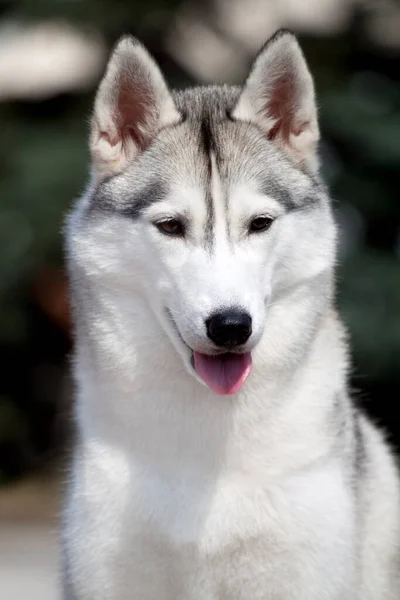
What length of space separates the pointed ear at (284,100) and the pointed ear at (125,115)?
0.85 ft

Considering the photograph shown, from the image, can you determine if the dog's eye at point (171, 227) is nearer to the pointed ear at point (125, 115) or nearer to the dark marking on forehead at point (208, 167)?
the dark marking on forehead at point (208, 167)

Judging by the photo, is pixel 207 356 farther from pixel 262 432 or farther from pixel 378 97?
pixel 378 97

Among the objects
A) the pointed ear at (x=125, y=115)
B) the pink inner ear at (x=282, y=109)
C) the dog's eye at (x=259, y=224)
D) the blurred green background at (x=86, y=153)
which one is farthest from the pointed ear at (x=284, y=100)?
the blurred green background at (x=86, y=153)

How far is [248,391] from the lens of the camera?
4168 millimetres

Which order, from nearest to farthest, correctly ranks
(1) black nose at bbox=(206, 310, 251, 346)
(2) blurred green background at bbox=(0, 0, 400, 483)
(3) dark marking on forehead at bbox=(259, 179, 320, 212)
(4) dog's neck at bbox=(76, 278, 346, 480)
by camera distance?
(1) black nose at bbox=(206, 310, 251, 346) < (3) dark marking on forehead at bbox=(259, 179, 320, 212) < (4) dog's neck at bbox=(76, 278, 346, 480) < (2) blurred green background at bbox=(0, 0, 400, 483)

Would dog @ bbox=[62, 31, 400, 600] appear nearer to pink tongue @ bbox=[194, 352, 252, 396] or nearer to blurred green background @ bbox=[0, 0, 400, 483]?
pink tongue @ bbox=[194, 352, 252, 396]

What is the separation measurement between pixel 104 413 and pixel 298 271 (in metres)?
0.82

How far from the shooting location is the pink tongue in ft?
12.8

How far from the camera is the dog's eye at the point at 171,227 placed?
154 inches

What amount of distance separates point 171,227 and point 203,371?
1.53ft

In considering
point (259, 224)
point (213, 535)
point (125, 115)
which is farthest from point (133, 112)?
point (213, 535)

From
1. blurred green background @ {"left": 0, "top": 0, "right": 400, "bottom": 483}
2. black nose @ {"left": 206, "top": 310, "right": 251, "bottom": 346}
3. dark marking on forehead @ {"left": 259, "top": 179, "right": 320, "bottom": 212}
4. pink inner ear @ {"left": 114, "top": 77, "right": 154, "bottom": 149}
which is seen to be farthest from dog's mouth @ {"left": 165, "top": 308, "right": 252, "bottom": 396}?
blurred green background @ {"left": 0, "top": 0, "right": 400, "bottom": 483}

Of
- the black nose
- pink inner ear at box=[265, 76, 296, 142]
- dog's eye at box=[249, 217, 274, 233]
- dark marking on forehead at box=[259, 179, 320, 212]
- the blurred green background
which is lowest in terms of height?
the blurred green background

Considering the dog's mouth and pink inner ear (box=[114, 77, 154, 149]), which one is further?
pink inner ear (box=[114, 77, 154, 149])
